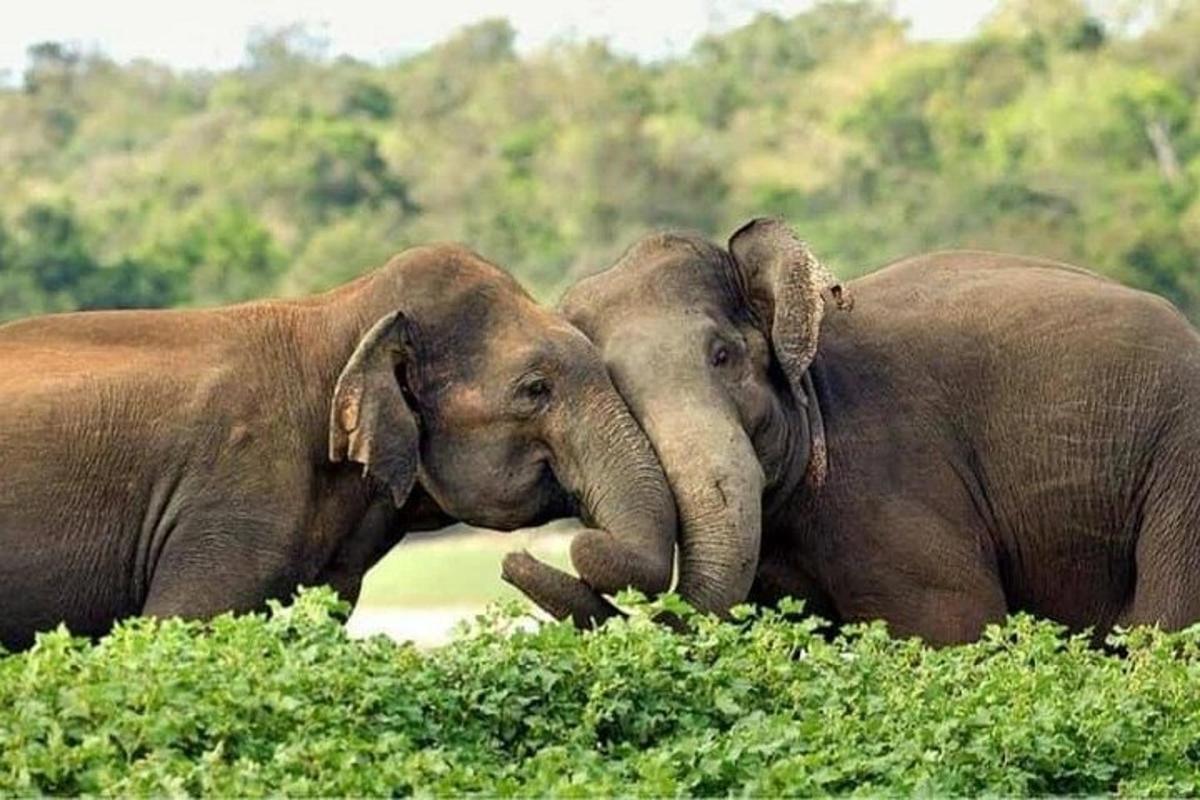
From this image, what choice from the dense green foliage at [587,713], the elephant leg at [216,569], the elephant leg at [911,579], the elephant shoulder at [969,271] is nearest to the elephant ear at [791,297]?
the elephant leg at [911,579]

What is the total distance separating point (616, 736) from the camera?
8273mm

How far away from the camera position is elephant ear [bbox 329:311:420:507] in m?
9.66

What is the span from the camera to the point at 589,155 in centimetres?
5106

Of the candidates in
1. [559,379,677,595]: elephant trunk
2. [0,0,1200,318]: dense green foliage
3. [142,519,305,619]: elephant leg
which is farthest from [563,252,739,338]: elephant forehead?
[0,0,1200,318]: dense green foliage

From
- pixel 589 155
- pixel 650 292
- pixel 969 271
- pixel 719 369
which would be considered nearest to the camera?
pixel 719 369

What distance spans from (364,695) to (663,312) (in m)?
2.59

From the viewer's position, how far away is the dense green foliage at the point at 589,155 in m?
42.4

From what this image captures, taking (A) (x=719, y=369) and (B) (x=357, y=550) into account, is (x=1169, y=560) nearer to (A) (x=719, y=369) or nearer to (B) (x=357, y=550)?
(A) (x=719, y=369)

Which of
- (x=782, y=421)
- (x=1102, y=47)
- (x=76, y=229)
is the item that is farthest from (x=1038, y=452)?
(x=1102, y=47)

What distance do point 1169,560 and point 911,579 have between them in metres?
0.79

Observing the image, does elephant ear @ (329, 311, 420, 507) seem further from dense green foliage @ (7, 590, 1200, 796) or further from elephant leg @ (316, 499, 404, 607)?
dense green foliage @ (7, 590, 1200, 796)

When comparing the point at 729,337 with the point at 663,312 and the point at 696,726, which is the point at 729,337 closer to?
the point at 663,312

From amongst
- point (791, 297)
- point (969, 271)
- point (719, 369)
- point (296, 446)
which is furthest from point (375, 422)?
point (969, 271)

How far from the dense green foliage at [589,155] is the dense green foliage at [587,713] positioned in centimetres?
2977
